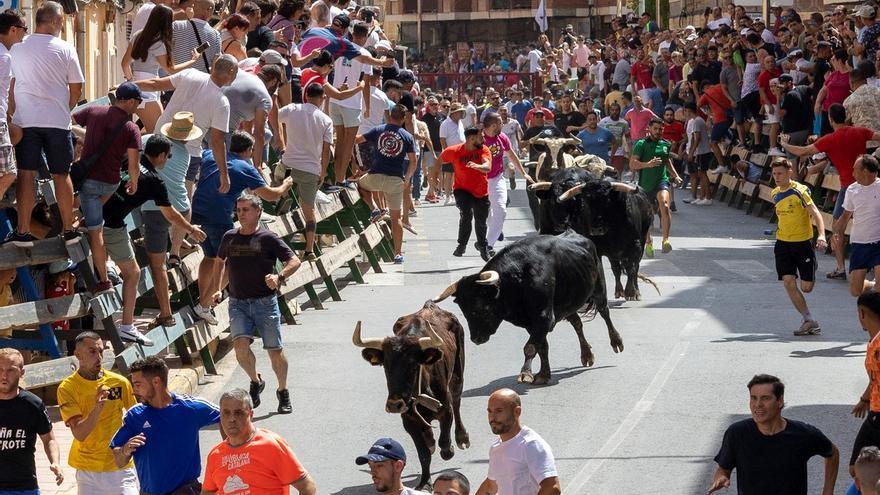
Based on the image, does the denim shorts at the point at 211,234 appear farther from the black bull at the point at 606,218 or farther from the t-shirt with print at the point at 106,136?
the black bull at the point at 606,218

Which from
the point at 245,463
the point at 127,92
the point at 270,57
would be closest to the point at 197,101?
the point at 127,92

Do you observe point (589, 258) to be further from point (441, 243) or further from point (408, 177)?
point (441, 243)

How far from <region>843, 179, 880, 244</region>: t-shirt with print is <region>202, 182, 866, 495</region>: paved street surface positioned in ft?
3.75

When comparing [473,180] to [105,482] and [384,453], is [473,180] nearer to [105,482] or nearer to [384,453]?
[105,482]

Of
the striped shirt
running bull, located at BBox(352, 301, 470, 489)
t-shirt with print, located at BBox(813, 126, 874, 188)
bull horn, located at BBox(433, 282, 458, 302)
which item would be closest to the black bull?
t-shirt with print, located at BBox(813, 126, 874, 188)

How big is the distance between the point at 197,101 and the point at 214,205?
1197 mm

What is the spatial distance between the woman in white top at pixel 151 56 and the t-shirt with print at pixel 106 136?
253 cm

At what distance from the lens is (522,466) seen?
8.98 m

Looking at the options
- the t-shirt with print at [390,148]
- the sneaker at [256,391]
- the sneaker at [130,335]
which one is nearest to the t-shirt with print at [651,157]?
the t-shirt with print at [390,148]

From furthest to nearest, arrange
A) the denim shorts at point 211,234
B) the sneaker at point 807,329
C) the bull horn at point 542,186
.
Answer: the bull horn at point 542,186 < the sneaker at point 807,329 < the denim shorts at point 211,234

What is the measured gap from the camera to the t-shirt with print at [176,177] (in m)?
14.7

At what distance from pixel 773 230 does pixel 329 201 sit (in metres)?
8.91

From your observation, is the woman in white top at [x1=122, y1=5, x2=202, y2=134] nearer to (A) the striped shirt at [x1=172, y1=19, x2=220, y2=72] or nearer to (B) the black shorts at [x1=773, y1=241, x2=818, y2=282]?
(A) the striped shirt at [x1=172, y1=19, x2=220, y2=72]

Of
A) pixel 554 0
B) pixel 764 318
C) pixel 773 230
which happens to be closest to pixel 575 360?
pixel 764 318
